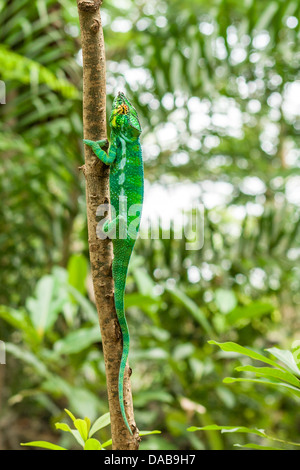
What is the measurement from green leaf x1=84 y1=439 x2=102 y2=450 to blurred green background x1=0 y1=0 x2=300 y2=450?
79 centimetres

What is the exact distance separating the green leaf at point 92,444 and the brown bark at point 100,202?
0.02 m

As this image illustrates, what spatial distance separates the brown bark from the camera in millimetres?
655

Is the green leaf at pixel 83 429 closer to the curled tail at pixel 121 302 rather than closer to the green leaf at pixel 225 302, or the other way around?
the curled tail at pixel 121 302

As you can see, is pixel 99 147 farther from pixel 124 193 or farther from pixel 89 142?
pixel 124 193

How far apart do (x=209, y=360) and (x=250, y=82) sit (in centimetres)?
143

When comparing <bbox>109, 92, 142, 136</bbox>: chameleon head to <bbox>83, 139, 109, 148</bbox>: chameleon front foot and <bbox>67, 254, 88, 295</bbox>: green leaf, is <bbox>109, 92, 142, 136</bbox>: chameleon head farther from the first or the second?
<bbox>67, 254, 88, 295</bbox>: green leaf

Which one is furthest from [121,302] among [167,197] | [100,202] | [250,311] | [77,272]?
[167,197]

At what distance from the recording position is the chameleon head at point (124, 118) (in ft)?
3.09

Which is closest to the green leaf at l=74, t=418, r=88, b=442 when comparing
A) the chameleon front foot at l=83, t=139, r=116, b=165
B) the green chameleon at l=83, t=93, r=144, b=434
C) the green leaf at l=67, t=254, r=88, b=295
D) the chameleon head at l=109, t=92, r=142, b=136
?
the green chameleon at l=83, t=93, r=144, b=434
